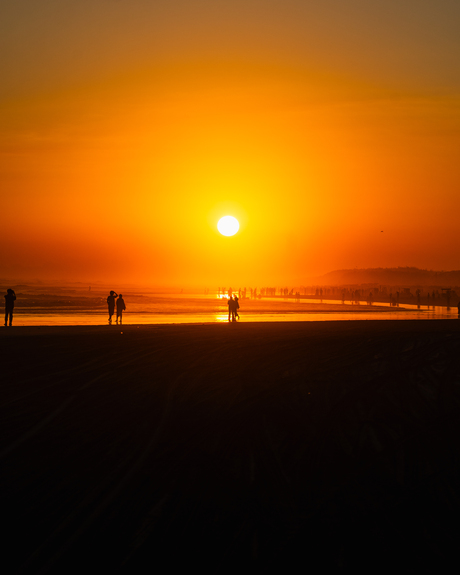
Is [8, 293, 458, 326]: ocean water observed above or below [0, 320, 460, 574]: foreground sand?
above

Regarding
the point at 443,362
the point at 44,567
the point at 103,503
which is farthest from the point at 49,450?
the point at 443,362

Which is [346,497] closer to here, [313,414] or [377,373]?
[313,414]

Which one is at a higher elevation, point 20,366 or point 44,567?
point 20,366

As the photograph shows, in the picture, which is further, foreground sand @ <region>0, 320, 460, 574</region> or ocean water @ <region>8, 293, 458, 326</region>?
ocean water @ <region>8, 293, 458, 326</region>

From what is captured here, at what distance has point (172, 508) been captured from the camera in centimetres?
506

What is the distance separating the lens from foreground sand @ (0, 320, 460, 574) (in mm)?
4309

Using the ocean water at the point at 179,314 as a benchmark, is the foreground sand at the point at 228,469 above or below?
below

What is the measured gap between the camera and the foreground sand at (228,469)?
14.1ft

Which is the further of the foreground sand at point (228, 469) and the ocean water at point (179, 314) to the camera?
the ocean water at point (179, 314)

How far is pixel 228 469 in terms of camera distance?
245 inches

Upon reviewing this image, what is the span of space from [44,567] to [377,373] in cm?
1084

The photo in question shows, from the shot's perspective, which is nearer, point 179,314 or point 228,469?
point 228,469

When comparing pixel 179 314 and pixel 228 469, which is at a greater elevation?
pixel 179 314

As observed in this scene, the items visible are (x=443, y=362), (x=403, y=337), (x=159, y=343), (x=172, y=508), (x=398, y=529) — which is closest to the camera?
(x=398, y=529)
